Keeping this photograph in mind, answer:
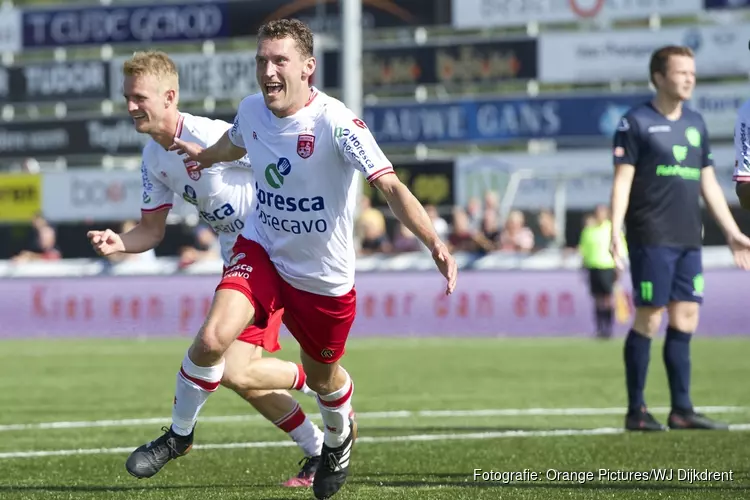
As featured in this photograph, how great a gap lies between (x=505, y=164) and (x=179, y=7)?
265 inches

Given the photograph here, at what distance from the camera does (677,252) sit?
9844mm

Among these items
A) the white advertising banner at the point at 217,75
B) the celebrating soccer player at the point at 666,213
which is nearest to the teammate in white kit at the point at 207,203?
the celebrating soccer player at the point at 666,213

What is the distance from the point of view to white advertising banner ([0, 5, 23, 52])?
2893 centimetres

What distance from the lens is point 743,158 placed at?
23.4ft

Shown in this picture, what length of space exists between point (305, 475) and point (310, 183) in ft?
5.55

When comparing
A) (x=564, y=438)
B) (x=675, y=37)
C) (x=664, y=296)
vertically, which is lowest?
(x=564, y=438)

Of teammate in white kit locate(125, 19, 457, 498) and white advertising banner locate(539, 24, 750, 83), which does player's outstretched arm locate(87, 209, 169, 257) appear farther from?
white advertising banner locate(539, 24, 750, 83)

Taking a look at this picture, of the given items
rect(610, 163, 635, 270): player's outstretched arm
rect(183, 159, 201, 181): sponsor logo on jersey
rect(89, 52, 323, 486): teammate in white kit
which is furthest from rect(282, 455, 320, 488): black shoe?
rect(610, 163, 635, 270): player's outstretched arm

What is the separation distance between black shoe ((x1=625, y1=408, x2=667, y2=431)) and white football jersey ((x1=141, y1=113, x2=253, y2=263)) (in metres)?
3.14

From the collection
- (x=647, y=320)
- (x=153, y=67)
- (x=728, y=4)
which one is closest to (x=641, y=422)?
(x=647, y=320)

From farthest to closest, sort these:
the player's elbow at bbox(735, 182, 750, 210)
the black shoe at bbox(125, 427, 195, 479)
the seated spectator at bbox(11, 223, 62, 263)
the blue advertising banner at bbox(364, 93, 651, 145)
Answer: the blue advertising banner at bbox(364, 93, 651, 145), the seated spectator at bbox(11, 223, 62, 263), the player's elbow at bbox(735, 182, 750, 210), the black shoe at bbox(125, 427, 195, 479)

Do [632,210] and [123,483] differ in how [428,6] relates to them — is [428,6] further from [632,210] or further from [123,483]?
[123,483]

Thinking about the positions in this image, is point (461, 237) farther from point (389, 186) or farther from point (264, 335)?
point (389, 186)

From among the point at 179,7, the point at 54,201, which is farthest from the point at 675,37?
the point at 54,201
